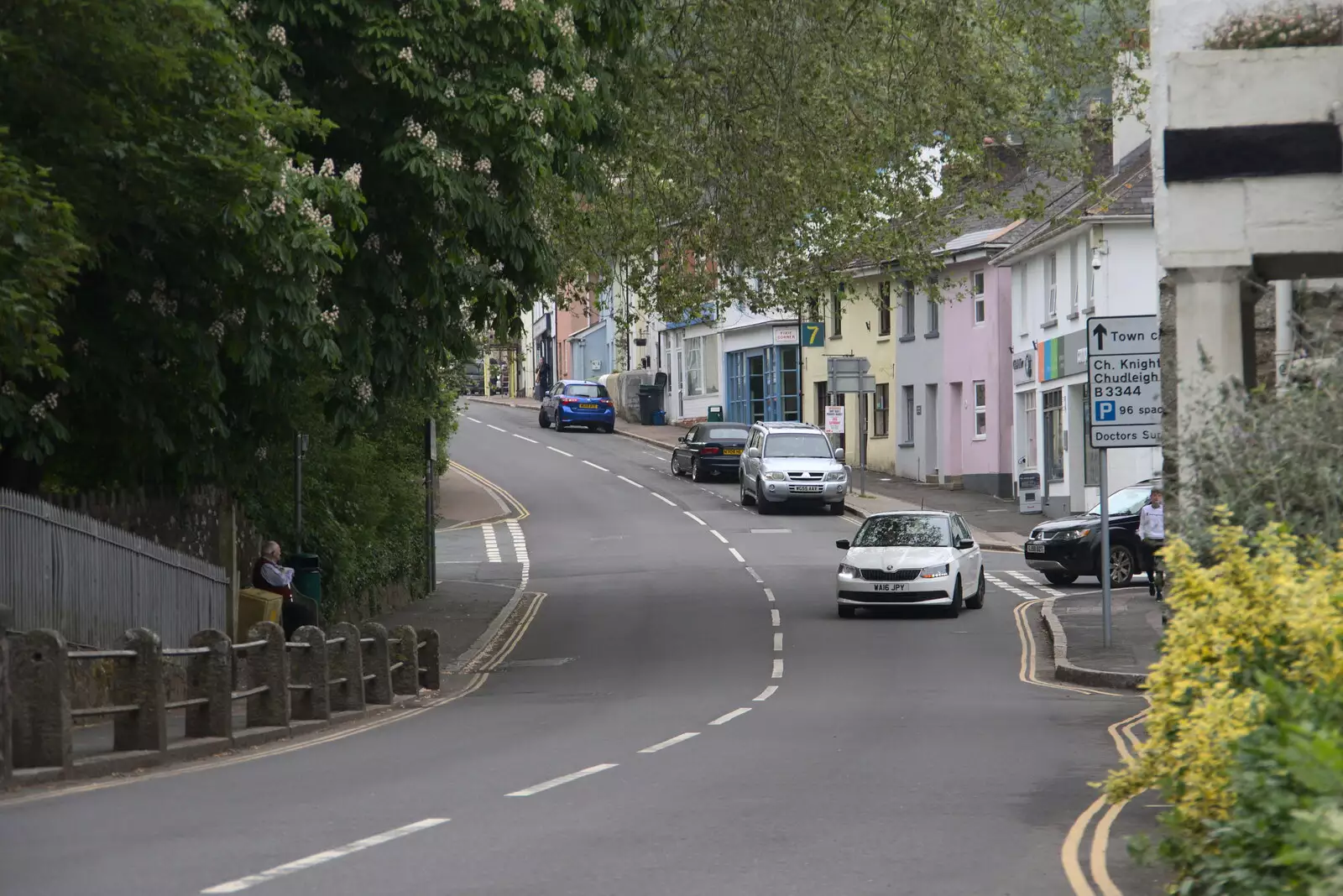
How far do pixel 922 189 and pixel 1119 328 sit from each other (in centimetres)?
520

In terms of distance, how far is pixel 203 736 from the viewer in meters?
15.6

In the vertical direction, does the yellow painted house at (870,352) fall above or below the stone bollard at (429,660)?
above

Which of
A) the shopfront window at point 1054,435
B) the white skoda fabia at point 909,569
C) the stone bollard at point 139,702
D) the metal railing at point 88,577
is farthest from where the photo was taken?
the shopfront window at point 1054,435

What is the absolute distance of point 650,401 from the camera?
79.8m

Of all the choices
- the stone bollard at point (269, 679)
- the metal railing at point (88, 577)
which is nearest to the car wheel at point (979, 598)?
the metal railing at point (88, 577)

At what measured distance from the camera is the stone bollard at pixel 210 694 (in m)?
15.6

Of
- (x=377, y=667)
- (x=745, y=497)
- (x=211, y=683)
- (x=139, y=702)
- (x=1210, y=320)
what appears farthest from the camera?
(x=745, y=497)

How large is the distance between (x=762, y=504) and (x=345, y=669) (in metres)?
28.7

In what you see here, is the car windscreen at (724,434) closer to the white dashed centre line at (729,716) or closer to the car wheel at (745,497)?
the car wheel at (745,497)

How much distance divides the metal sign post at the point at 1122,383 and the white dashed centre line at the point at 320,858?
46.6 feet

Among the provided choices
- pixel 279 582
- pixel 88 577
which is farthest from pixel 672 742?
pixel 279 582

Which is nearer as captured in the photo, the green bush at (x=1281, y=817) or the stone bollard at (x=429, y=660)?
the green bush at (x=1281, y=817)

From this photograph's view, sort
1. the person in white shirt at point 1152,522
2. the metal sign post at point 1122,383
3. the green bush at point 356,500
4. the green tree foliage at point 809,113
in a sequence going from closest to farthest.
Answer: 1. the metal sign post at point 1122,383
2. the green tree foliage at point 809,113
3. the green bush at point 356,500
4. the person in white shirt at point 1152,522

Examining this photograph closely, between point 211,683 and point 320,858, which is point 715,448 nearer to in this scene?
point 211,683
